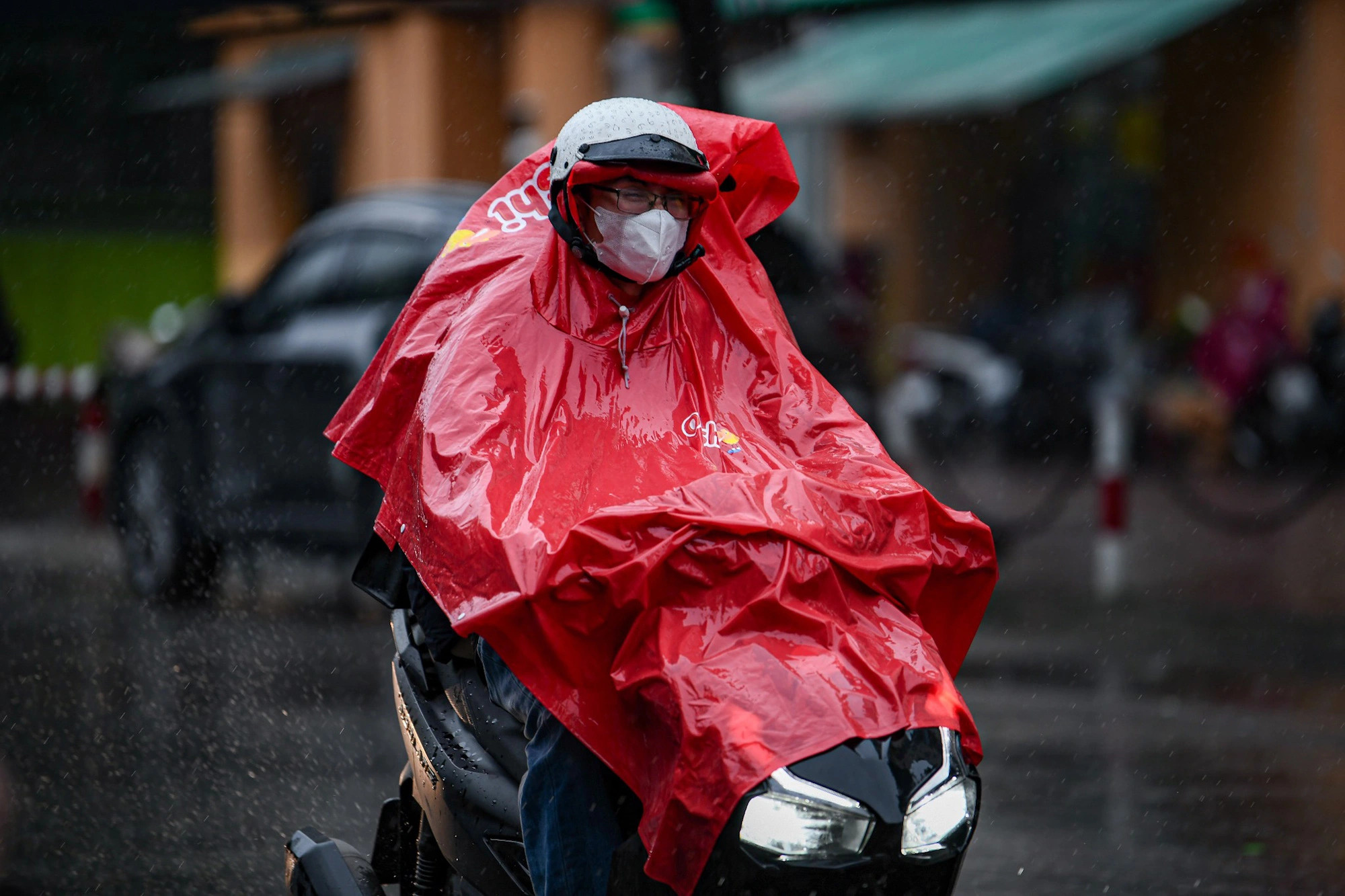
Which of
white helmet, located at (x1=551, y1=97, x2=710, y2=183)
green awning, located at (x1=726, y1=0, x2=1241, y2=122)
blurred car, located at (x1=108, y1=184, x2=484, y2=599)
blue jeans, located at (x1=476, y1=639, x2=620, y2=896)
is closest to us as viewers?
blue jeans, located at (x1=476, y1=639, x2=620, y2=896)

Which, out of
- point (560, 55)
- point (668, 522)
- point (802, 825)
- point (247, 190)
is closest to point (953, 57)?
point (560, 55)

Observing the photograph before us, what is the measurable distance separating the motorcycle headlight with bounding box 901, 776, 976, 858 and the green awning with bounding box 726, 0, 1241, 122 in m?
13.7

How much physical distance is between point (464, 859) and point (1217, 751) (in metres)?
3.79

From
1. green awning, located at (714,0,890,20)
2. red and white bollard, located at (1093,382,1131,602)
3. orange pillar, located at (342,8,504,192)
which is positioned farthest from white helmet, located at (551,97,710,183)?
orange pillar, located at (342,8,504,192)

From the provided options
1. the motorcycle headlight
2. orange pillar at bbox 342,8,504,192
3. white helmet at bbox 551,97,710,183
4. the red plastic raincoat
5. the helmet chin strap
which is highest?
white helmet at bbox 551,97,710,183

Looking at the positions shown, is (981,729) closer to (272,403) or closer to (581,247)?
(581,247)

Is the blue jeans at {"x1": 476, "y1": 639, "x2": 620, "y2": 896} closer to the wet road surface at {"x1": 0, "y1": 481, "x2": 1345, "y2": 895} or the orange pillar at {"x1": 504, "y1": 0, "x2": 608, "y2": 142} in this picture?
the wet road surface at {"x1": 0, "y1": 481, "x2": 1345, "y2": 895}

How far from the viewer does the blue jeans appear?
9.45 ft

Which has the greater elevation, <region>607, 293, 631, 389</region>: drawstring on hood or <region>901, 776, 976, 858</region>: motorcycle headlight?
<region>607, 293, 631, 389</region>: drawstring on hood

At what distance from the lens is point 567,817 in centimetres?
290

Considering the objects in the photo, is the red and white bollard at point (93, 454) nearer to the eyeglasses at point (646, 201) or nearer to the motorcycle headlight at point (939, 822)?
the eyeglasses at point (646, 201)

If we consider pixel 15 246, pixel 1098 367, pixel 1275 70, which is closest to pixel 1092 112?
pixel 1275 70

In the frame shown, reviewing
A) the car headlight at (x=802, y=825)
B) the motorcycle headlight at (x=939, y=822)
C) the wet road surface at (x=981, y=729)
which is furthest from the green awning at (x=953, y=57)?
the car headlight at (x=802, y=825)

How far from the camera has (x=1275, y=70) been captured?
55.8 feet
